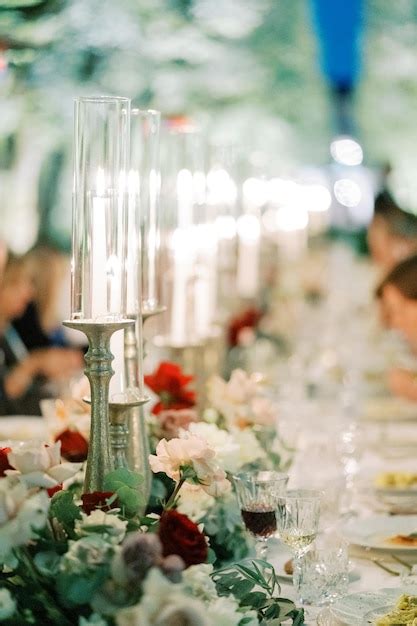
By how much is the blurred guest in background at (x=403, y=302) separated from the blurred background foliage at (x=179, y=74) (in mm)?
1645

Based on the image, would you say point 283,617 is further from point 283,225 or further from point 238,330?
point 283,225

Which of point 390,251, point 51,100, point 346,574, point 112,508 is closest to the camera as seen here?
point 112,508

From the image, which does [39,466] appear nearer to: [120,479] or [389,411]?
[120,479]

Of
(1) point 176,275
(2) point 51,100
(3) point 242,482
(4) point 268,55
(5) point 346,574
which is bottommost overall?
(5) point 346,574

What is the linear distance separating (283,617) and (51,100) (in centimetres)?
637

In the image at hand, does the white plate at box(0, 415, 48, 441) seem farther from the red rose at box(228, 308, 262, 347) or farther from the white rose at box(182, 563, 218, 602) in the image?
the red rose at box(228, 308, 262, 347)

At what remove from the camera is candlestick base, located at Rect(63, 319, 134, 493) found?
6.51 feet

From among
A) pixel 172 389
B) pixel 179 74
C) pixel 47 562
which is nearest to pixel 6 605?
pixel 47 562

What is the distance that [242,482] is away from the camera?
2.16m

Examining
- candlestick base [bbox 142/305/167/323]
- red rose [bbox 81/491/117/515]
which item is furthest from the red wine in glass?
candlestick base [bbox 142/305/167/323]

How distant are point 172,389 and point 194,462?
81cm

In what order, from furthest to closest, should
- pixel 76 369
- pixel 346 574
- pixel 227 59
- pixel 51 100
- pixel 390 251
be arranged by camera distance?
1. pixel 227 59
2. pixel 51 100
3. pixel 390 251
4. pixel 76 369
5. pixel 346 574

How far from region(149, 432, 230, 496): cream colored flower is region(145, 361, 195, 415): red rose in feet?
2.43

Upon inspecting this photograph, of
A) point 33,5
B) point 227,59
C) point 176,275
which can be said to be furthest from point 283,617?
point 227,59
